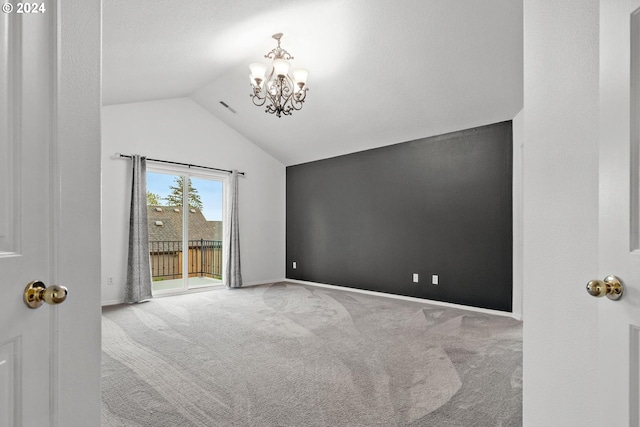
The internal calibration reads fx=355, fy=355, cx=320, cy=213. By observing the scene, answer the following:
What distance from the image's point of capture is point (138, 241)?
523cm

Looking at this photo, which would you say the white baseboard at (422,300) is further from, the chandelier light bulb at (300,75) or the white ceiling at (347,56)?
the chandelier light bulb at (300,75)

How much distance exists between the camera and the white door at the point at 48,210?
842mm

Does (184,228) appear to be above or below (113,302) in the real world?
above

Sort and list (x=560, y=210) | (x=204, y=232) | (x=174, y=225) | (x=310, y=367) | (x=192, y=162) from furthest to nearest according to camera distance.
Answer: (x=204, y=232), (x=192, y=162), (x=174, y=225), (x=310, y=367), (x=560, y=210)

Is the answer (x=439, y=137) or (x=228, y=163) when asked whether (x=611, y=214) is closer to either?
(x=439, y=137)

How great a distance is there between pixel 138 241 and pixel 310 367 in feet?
12.0

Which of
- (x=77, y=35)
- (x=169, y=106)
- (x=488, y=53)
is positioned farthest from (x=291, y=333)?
(x=169, y=106)

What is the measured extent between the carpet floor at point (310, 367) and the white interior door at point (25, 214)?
1322 millimetres

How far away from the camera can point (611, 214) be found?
0.91 m

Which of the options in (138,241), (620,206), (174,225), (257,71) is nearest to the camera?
(620,206)

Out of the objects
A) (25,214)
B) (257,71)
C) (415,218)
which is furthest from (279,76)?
(25,214)

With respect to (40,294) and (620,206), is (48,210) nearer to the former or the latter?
(40,294)

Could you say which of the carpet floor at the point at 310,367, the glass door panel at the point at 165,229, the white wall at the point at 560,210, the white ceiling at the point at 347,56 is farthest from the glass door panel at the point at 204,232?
the white wall at the point at 560,210

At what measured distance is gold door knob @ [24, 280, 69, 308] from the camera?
2.85 ft
